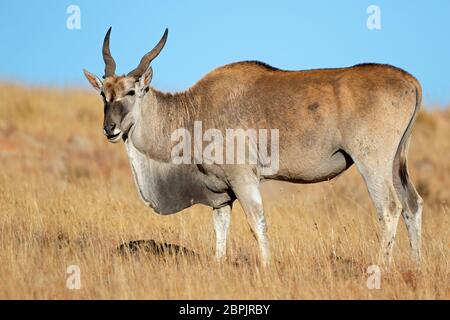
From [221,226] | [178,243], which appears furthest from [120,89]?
[178,243]

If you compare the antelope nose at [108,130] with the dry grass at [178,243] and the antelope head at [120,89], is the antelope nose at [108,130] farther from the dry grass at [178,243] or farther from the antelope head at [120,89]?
the dry grass at [178,243]

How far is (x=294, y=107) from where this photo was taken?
28.9 feet

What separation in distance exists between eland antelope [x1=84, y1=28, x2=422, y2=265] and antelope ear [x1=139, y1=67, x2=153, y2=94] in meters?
0.01

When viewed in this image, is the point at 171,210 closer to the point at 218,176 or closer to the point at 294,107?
the point at 218,176

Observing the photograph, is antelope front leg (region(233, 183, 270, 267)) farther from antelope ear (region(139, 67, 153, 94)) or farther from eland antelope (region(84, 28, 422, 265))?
antelope ear (region(139, 67, 153, 94))

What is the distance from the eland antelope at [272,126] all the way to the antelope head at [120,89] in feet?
0.04

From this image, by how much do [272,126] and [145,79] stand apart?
163 cm

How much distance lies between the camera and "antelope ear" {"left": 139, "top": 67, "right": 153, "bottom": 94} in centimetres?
902

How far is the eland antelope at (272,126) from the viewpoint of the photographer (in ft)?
28.1

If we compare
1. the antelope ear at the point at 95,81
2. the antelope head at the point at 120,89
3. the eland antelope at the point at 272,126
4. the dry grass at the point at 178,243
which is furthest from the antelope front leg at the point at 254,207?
the antelope ear at the point at 95,81

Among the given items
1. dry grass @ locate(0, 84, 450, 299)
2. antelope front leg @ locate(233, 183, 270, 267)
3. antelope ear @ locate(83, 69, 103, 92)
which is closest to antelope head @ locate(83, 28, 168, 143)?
antelope ear @ locate(83, 69, 103, 92)
